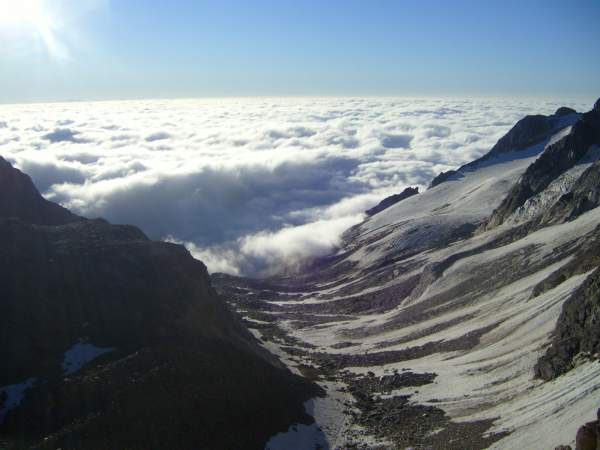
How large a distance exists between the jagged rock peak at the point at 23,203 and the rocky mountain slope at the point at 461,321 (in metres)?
39.9

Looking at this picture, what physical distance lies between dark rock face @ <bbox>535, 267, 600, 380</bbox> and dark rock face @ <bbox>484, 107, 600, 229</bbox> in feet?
250

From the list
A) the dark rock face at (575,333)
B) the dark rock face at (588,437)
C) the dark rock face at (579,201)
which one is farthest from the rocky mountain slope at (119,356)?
the dark rock face at (579,201)

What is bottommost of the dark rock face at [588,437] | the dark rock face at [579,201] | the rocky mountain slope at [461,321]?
the rocky mountain slope at [461,321]

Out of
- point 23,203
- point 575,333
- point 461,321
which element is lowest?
point 461,321

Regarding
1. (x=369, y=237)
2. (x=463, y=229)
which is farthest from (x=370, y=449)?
(x=369, y=237)

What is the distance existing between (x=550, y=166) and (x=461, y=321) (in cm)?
7541

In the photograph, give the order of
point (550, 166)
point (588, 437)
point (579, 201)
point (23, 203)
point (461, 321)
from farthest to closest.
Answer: point (550, 166) < point (579, 201) < point (461, 321) < point (23, 203) < point (588, 437)

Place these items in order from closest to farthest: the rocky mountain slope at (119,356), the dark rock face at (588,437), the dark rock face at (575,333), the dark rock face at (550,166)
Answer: the dark rock face at (588,437)
the rocky mountain slope at (119,356)
the dark rock face at (575,333)
the dark rock face at (550,166)

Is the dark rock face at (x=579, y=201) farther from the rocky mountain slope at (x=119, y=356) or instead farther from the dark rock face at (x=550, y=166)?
the rocky mountain slope at (x=119, y=356)

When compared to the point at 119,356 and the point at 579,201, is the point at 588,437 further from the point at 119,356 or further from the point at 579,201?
the point at 579,201

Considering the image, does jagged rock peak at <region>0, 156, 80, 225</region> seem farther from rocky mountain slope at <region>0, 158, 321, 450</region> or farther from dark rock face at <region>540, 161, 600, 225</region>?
dark rock face at <region>540, 161, 600, 225</region>

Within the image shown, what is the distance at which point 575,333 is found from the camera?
53.3 m

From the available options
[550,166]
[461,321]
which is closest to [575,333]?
[461,321]

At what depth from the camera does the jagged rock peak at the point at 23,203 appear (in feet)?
241
